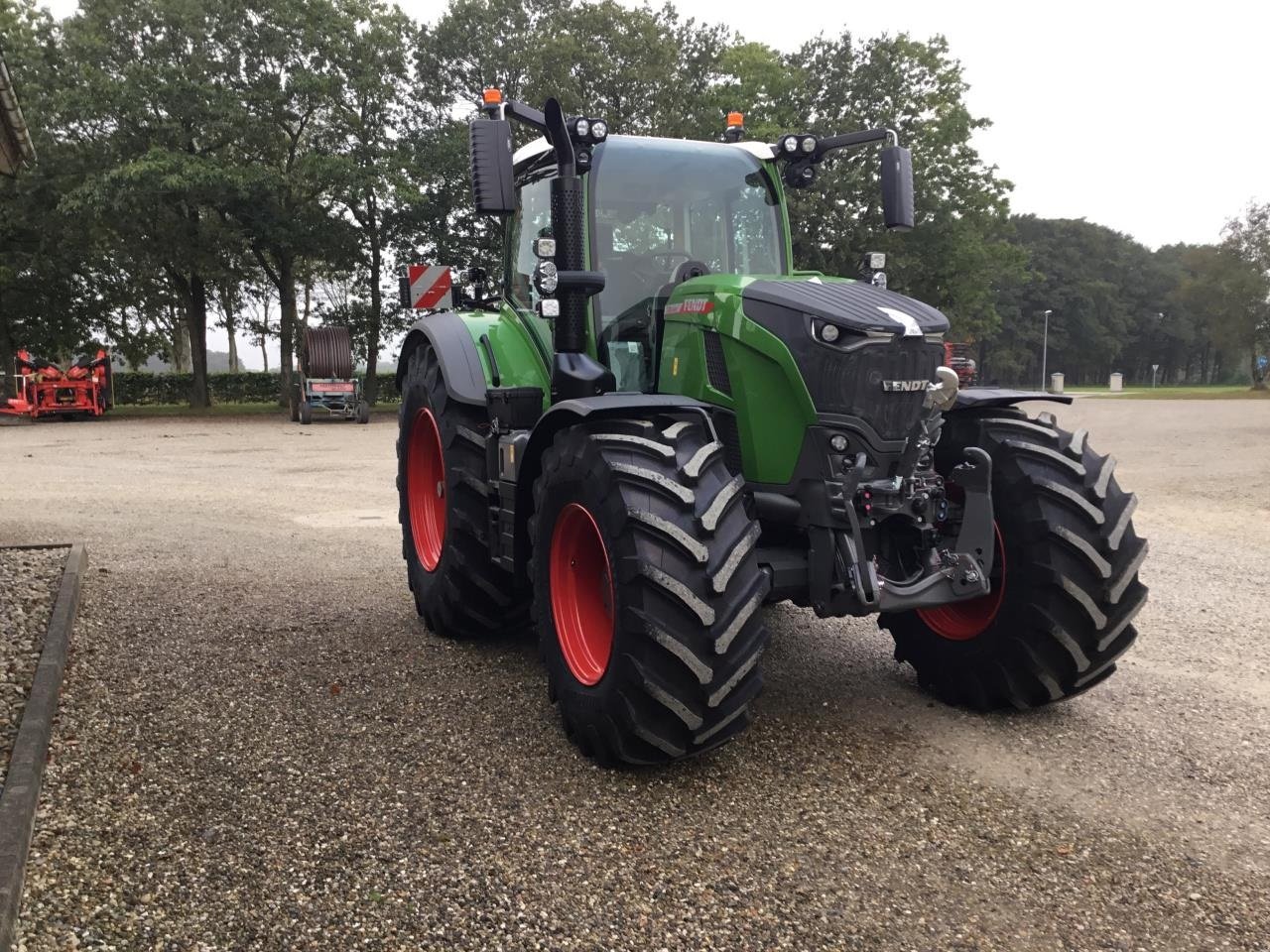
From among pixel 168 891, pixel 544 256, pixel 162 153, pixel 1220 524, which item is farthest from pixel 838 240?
pixel 168 891

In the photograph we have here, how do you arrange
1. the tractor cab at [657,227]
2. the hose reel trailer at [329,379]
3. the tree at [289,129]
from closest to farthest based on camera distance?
1. the tractor cab at [657,227]
2. the hose reel trailer at [329,379]
3. the tree at [289,129]

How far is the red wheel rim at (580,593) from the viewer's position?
147 inches

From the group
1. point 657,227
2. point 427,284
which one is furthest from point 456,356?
point 427,284

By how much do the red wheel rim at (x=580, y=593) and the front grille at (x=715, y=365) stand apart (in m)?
0.74

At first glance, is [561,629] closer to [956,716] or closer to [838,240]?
[956,716]

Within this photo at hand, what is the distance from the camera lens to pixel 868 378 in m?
3.49

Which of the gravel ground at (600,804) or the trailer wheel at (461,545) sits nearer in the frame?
the gravel ground at (600,804)

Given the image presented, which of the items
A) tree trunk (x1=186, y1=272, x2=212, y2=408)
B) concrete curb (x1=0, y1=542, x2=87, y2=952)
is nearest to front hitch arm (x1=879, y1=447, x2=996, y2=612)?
concrete curb (x1=0, y1=542, x2=87, y2=952)

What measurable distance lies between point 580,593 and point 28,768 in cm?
200

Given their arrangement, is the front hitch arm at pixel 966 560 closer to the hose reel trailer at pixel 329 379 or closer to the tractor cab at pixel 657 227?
the tractor cab at pixel 657 227

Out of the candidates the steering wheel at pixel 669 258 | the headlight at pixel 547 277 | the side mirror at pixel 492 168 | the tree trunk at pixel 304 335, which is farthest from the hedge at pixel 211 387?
the side mirror at pixel 492 168

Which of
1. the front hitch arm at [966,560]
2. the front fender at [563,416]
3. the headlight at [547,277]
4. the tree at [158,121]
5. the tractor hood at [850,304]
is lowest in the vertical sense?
the front hitch arm at [966,560]

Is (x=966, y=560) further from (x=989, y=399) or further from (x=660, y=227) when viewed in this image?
(x=660, y=227)

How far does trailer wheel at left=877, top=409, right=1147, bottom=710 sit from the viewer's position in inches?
147
